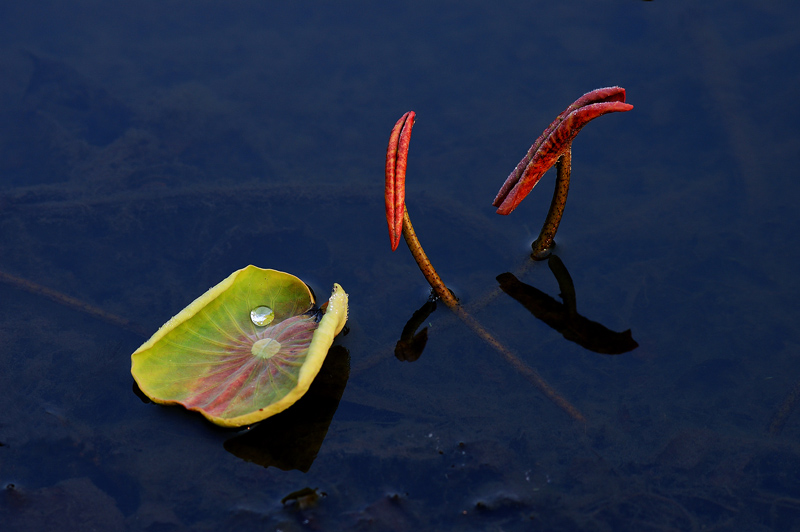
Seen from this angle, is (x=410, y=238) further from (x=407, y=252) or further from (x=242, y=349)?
(x=242, y=349)

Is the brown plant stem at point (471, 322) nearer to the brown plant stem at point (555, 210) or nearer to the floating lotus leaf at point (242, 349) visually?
the floating lotus leaf at point (242, 349)

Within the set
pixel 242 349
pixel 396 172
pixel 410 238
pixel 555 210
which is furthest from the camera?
pixel 555 210

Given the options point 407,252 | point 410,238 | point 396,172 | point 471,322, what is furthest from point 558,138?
point 407,252

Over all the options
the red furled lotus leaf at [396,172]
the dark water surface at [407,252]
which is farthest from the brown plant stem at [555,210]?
the red furled lotus leaf at [396,172]

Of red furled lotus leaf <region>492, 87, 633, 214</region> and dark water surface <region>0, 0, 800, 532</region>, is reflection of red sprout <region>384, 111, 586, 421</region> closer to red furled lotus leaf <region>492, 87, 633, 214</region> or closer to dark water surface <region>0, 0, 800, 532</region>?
dark water surface <region>0, 0, 800, 532</region>

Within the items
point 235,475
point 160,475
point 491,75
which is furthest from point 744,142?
point 160,475

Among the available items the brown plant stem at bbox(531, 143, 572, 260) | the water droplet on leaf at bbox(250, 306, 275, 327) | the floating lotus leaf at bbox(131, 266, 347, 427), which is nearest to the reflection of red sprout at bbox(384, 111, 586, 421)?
the floating lotus leaf at bbox(131, 266, 347, 427)
